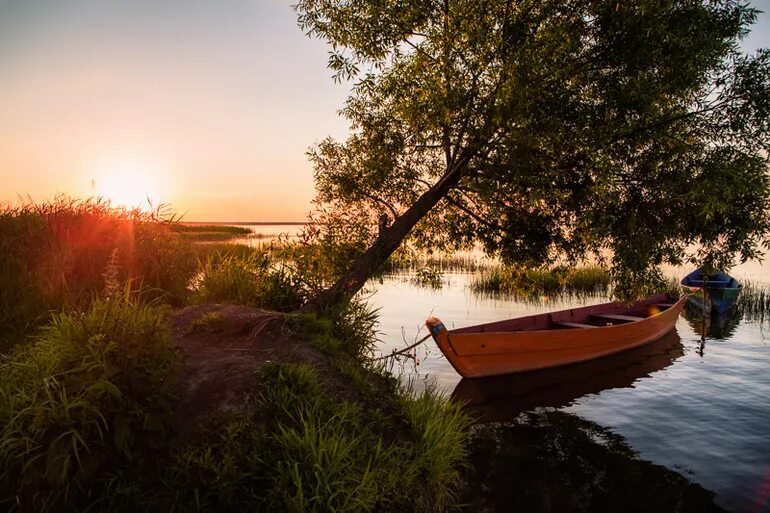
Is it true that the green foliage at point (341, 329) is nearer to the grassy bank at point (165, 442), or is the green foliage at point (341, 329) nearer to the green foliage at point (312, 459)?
the green foliage at point (312, 459)

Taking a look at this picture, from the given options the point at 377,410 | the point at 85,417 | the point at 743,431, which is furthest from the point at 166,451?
the point at 743,431

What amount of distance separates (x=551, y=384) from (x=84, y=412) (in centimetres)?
1219

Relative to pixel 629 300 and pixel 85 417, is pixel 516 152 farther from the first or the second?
pixel 85 417

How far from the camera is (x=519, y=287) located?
13.3m

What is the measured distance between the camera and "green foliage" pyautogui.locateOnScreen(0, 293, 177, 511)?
15.3 ft

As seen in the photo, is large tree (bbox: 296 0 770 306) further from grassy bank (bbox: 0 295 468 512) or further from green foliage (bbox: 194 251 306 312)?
grassy bank (bbox: 0 295 468 512)

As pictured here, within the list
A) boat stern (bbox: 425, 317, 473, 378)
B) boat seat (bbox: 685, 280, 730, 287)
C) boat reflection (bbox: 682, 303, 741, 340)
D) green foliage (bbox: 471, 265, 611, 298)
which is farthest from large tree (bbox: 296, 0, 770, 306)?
boat seat (bbox: 685, 280, 730, 287)

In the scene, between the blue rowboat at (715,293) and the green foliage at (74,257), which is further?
the blue rowboat at (715,293)

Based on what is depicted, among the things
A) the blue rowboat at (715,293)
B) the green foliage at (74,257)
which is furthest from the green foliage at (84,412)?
the blue rowboat at (715,293)

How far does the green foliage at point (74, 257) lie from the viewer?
27.9 ft

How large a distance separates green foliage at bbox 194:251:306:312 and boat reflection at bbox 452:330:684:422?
4387 millimetres

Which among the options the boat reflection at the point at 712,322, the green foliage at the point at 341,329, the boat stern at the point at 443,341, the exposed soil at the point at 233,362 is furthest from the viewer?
the boat reflection at the point at 712,322

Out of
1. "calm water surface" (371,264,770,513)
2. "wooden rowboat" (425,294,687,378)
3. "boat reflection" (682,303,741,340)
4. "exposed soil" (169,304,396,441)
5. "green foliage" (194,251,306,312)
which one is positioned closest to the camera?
"exposed soil" (169,304,396,441)

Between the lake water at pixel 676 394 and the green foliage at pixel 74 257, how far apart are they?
343 centimetres
